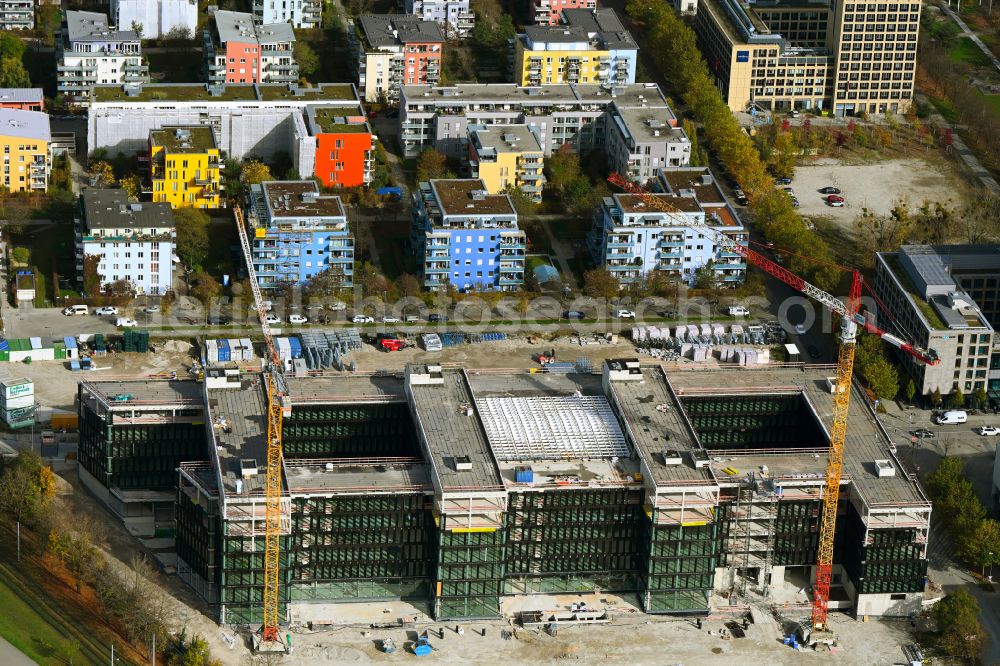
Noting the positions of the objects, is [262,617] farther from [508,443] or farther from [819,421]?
[819,421]

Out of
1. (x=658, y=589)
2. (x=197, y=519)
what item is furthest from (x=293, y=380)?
(x=658, y=589)

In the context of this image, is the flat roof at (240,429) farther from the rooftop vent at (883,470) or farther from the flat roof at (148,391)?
the rooftop vent at (883,470)

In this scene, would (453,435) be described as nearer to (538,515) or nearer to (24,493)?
(538,515)

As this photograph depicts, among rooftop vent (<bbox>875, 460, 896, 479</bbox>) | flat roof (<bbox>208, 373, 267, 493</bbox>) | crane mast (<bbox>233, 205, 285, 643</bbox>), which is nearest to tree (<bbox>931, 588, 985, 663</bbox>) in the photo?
rooftop vent (<bbox>875, 460, 896, 479</bbox>)

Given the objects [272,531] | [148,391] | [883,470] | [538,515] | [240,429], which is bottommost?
[272,531]

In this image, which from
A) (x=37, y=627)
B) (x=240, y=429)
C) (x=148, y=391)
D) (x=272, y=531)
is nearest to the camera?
(x=272, y=531)

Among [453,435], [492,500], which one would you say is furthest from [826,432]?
[453,435]

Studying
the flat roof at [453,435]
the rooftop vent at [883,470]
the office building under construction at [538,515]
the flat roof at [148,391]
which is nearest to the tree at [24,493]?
the flat roof at [148,391]
